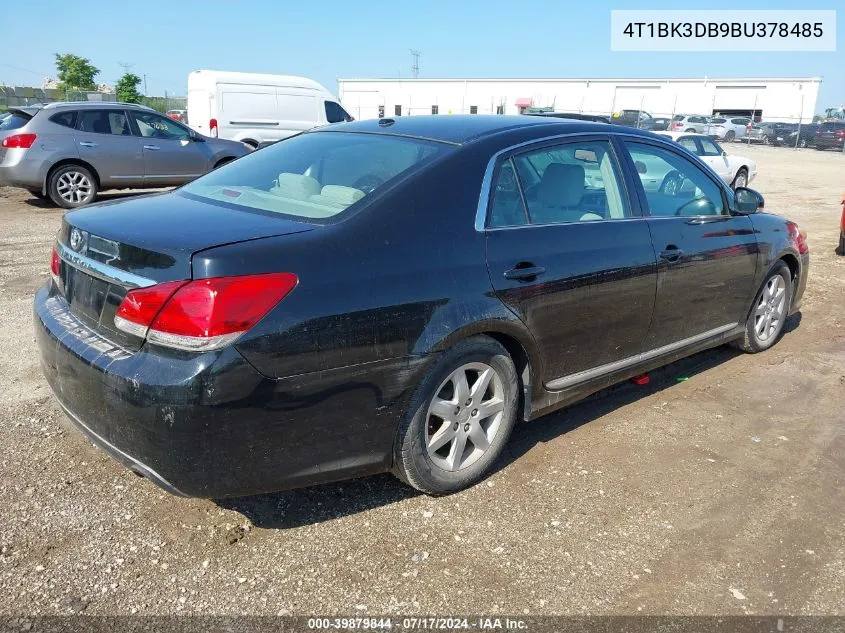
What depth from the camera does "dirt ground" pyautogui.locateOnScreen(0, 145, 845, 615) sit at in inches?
99.2

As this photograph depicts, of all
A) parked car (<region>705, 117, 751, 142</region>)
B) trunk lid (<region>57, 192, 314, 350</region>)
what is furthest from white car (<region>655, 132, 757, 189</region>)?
parked car (<region>705, 117, 751, 142</region>)

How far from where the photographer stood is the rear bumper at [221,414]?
2.34 meters

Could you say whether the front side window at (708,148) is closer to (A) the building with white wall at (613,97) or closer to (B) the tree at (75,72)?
(A) the building with white wall at (613,97)

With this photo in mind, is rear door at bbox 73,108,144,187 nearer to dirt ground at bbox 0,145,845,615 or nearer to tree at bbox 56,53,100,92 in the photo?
dirt ground at bbox 0,145,845,615

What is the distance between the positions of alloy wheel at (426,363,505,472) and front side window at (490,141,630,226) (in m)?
0.69

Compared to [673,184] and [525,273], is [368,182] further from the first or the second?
[673,184]

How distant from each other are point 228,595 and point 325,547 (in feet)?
1.38

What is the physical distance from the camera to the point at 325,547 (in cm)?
278

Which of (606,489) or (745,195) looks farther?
(745,195)

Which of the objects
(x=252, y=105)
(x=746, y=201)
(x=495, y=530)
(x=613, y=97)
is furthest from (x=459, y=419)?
(x=613, y=97)

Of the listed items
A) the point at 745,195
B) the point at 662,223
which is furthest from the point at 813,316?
the point at 662,223

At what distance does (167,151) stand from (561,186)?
32.6ft

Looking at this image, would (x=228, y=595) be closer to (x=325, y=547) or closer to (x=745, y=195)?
(x=325, y=547)

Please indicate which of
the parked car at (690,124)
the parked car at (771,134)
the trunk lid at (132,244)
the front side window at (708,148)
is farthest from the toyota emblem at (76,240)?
the parked car at (771,134)
